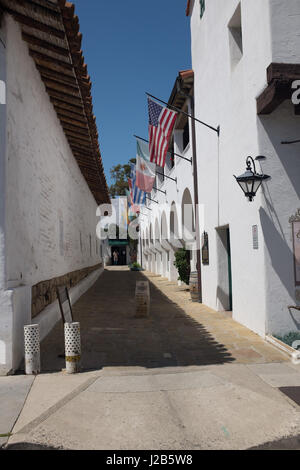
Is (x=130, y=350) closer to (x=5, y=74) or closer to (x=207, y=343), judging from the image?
(x=207, y=343)

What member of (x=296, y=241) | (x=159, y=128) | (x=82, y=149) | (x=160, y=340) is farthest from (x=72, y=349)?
(x=82, y=149)

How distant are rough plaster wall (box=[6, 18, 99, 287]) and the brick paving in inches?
51.7

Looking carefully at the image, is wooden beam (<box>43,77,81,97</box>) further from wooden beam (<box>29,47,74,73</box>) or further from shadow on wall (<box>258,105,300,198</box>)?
shadow on wall (<box>258,105,300,198</box>)

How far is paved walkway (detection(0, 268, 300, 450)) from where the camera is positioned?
3213mm

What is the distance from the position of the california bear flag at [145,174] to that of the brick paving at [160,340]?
7397 mm

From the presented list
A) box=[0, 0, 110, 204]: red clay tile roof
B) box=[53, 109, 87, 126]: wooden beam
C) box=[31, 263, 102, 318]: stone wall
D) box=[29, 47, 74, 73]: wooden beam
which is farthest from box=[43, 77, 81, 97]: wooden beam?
box=[31, 263, 102, 318]: stone wall

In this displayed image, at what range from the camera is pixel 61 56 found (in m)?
6.02

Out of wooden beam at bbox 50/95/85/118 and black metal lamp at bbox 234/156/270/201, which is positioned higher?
wooden beam at bbox 50/95/85/118

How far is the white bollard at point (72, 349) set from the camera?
16.2 feet

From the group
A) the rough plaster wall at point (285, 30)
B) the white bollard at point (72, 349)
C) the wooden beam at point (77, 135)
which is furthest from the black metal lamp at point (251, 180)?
the wooden beam at point (77, 135)

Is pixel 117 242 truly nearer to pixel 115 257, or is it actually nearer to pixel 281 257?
pixel 115 257

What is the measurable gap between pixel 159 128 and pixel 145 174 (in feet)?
20.5

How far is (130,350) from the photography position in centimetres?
604

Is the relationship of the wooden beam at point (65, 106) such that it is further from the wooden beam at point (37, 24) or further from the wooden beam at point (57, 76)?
the wooden beam at point (37, 24)
